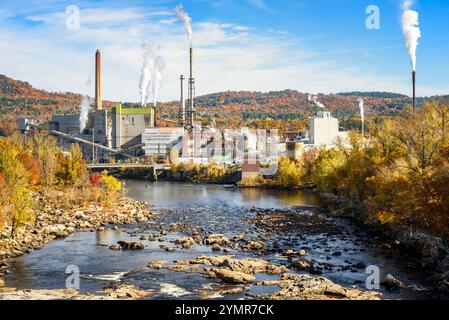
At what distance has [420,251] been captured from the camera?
1788 centimetres

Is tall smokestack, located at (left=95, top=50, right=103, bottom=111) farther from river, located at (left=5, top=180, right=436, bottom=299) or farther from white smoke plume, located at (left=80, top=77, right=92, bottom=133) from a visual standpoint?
river, located at (left=5, top=180, right=436, bottom=299)

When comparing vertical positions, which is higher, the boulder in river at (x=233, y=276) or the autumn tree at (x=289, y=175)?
the autumn tree at (x=289, y=175)

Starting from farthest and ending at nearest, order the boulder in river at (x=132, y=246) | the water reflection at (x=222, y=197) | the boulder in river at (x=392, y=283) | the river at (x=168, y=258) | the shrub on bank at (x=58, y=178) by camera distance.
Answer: the water reflection at (x=222, y=197) < the shrub on bank at (x=58, y=178) < the boulder in river at (x=132, y=246) < the river at (x=168, y=258) < the boulder in river at (x=392, y=283)

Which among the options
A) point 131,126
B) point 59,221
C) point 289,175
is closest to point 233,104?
point 131,126

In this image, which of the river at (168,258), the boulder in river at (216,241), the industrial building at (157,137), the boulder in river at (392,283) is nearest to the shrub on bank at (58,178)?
the river at (168,258)

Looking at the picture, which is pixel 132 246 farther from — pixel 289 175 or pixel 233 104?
pixel 233 104

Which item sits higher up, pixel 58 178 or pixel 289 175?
pixel 58 178

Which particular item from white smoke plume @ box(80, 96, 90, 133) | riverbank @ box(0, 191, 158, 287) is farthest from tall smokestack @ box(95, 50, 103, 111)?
riverbank @ box(0, 191, 158, 287)

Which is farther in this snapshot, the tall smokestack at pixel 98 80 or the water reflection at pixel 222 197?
the tall smokestack at pixel 98 80

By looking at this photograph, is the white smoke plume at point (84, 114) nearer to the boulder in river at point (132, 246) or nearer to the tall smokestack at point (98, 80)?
the tall smokestack at point (98, 80)

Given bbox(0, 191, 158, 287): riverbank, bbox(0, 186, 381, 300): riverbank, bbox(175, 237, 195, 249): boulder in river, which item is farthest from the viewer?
bbox(175, 237, 195, 249): boulder in river
